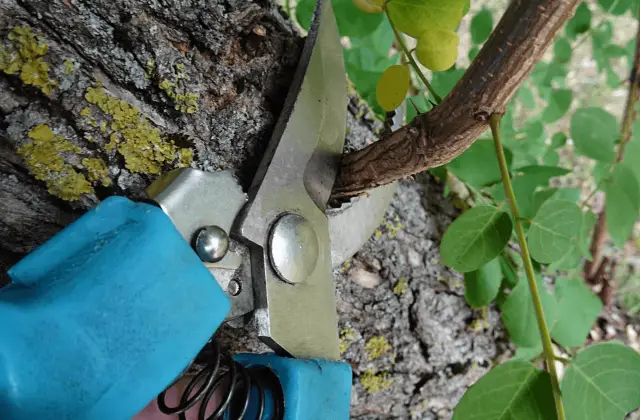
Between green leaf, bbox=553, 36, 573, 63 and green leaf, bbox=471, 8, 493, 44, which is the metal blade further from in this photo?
green leaf, bbox=553, 36, 573, 63

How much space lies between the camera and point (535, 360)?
3.12ft

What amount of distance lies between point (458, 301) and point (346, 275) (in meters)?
0.26

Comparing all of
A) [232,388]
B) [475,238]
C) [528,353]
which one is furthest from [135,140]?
[528,353]

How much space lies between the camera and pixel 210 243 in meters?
0.49

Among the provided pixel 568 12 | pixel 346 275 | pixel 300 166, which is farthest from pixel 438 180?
pixel 568 12

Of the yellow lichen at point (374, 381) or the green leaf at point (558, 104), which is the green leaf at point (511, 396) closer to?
the yellow lichen at point (374, 381)

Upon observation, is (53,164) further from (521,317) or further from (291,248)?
(521,317)

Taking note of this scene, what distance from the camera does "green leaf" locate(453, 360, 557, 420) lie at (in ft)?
1.93

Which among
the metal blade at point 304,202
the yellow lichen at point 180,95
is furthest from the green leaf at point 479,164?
the yellow lichen at point 180,95

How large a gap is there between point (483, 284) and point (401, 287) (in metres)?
0.13

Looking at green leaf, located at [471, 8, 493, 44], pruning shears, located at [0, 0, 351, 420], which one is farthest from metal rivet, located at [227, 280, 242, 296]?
green leaf, located at [471, 8, 493, 44]

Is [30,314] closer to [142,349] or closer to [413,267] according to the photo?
[142,349]

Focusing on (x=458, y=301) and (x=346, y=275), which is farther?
(x=458, y=301)

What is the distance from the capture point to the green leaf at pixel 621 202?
91 cm
